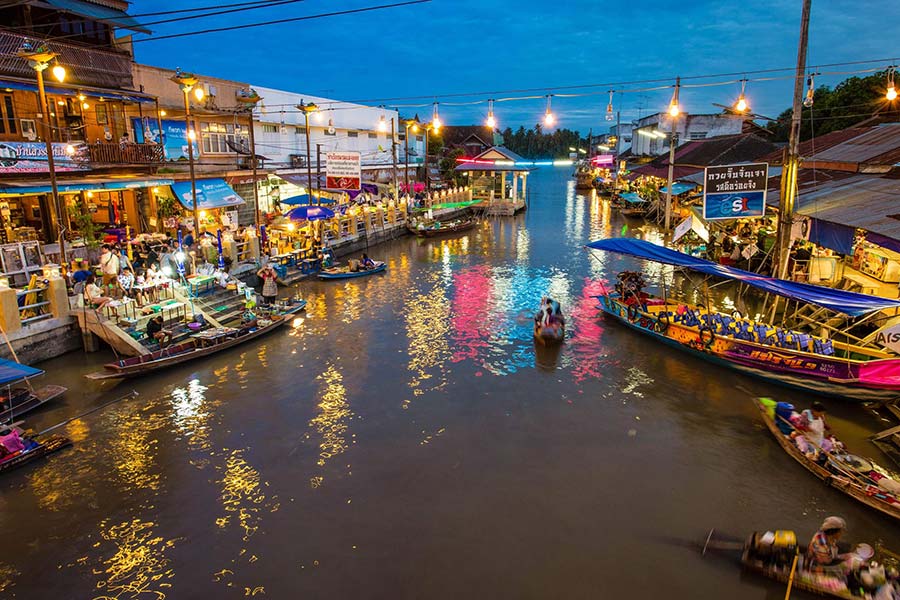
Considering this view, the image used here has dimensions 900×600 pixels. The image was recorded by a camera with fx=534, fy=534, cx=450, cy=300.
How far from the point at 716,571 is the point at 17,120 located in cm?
2684

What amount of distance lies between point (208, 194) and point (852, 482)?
28.5m

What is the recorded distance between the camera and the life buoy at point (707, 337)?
1572 cm

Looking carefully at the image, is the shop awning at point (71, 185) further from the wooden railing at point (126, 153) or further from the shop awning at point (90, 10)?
the shop awning at point (90, 10)

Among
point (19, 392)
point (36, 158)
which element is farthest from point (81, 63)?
point (19, 392)

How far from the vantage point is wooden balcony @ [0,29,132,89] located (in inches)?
784

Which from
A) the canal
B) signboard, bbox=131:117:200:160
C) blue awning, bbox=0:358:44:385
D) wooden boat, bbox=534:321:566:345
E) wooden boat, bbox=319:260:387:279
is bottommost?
the canal

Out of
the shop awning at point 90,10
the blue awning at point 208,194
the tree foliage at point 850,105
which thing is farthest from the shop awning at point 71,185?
the tree foliage at point 850,105

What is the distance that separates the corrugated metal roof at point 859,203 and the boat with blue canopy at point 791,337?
2.27m

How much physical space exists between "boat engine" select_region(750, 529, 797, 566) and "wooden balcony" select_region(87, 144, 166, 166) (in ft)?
84.5

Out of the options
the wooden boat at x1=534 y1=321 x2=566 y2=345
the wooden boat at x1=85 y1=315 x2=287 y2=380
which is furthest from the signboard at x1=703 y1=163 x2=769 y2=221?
the wooden boat at x1=85 y1=315 x2=287 y2=380

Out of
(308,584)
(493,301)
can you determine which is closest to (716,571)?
(308,584)

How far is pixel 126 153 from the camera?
923 inches

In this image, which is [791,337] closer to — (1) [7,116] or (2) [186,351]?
(2) [186,351]

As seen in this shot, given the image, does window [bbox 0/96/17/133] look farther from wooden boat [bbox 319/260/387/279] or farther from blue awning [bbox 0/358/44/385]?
blue awning [bbox 0/358/44/385]
